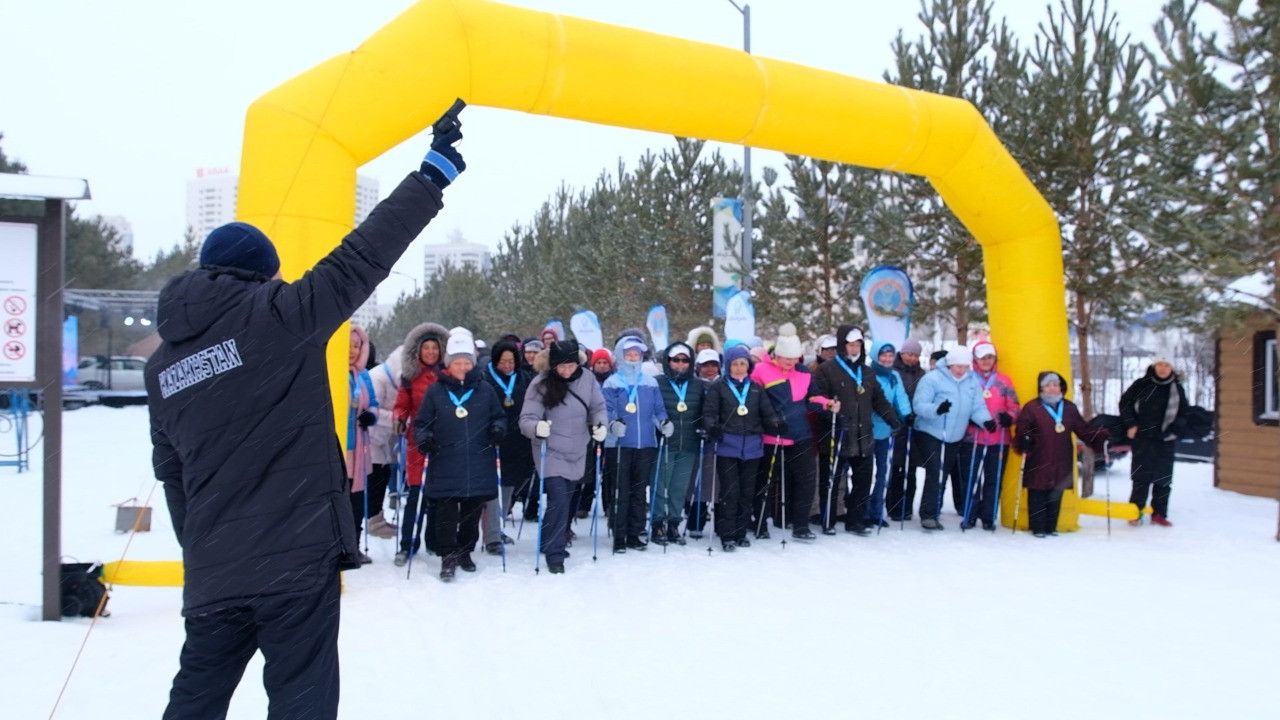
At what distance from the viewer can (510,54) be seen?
6.39 meters

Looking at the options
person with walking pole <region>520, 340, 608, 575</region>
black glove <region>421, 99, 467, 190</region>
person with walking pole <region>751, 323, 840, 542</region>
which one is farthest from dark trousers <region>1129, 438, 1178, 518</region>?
black glove <region>421, 99, 467, 190</region>

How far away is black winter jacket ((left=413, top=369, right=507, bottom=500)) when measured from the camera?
267 inches

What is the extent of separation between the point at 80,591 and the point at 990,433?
7691 mm

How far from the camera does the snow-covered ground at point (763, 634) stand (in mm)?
4301

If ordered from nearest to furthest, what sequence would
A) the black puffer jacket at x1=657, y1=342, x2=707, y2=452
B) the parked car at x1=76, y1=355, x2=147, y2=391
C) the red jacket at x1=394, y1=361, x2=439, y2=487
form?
the red jacket at x1=394, y1=361, x2=439, y2=487
the black puffer jacket at x1=657, y1=342, x2=707, y2=452
the parked car at x1=76, y1=355, x2=147, y2=391

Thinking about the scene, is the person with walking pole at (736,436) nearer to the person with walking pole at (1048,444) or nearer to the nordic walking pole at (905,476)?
the nordic walking pole at (905,476)

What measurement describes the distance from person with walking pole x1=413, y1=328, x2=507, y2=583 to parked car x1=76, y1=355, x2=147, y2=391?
2917cm

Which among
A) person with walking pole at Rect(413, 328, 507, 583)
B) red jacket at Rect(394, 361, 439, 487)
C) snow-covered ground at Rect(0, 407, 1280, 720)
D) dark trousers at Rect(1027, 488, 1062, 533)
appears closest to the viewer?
snow-covered ground at Rect(0, 407, 1280, 720)

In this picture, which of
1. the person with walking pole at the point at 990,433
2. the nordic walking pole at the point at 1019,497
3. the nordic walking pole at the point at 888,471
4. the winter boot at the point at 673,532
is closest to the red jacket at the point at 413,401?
the winter boot at the point at 673,532

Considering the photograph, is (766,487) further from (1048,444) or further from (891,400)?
(1048,444)

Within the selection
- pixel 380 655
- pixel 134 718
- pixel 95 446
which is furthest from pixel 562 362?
pixel 95 446

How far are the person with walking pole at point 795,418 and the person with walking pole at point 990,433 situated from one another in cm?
174

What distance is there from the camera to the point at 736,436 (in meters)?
8.07

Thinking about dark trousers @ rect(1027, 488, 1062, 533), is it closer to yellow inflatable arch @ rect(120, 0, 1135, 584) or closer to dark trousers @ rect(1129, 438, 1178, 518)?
yellow inflatable arch @ rect(120, 0, 1135, 584)
